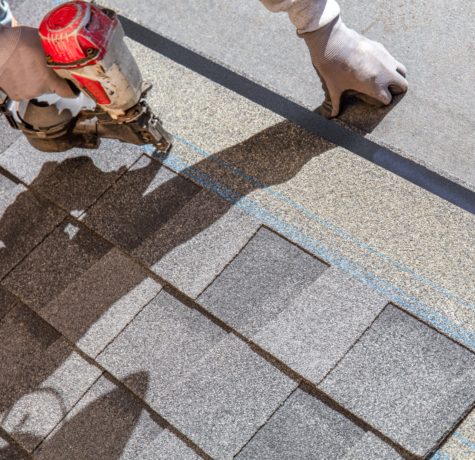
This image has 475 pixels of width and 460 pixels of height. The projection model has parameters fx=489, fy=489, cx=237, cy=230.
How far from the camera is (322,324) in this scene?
2010mm

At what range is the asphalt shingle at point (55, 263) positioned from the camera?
2289mm

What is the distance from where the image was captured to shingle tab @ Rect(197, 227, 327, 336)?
2074 mm

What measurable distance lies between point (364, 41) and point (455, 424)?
1700 mm

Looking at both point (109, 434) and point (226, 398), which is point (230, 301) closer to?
point (226, 398)

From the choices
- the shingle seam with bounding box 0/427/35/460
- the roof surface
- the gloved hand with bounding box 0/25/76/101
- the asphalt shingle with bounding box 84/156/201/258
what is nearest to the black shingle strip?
the roof surface

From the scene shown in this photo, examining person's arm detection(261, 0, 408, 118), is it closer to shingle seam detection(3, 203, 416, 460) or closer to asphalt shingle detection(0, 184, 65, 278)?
shingle seam detection(3, 203, 416, 460)

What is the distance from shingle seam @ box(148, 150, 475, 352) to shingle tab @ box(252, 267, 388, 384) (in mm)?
57

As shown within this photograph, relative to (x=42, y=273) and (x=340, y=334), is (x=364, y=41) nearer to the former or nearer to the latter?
(x=340, y=334)

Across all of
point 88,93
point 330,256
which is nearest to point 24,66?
point 88,93

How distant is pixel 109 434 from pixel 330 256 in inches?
47.3

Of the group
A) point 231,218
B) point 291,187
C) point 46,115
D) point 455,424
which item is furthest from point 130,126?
point 455,424

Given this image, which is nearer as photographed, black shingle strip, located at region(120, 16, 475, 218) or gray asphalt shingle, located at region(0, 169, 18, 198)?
black shingle strip, located at region(120, 16, 475, 218)

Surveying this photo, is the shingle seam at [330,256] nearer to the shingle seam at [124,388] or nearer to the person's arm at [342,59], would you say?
the person's arm at [342,59]

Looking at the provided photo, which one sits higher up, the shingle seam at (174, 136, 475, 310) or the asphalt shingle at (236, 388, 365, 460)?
the shingle seam at (174, 136, 475, 310)
